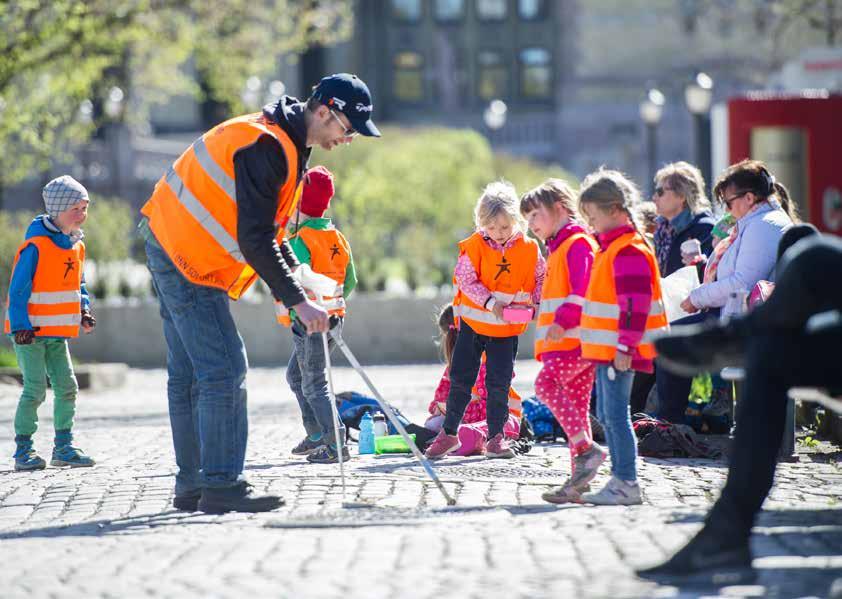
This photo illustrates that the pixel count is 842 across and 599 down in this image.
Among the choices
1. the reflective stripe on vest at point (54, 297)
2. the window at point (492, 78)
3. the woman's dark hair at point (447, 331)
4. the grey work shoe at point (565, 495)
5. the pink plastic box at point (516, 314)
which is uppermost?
the window at point (492, 78)

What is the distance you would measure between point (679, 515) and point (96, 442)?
5.54m

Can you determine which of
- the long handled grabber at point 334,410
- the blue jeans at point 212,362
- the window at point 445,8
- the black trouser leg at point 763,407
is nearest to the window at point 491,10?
the window at point 445,8

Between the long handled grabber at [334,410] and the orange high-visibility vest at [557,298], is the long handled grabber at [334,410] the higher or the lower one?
the lower one

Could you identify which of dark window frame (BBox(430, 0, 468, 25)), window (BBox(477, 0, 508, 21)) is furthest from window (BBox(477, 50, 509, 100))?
dark window frame (BBox(430, 0, 468, 25))

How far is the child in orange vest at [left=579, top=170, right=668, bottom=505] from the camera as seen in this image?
7.27 meters

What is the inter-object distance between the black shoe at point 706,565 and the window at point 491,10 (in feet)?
212

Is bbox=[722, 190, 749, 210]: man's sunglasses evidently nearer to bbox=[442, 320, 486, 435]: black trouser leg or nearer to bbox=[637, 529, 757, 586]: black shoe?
bbox=[442, 320, 486, 435]: black trouser leg

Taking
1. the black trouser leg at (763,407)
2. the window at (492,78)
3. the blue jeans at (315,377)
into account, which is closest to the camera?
the black trouser leg at (763,407)

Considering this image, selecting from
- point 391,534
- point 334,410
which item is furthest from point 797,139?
point 391,534

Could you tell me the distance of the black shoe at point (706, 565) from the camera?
5383 millimetres

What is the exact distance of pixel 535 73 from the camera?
68.2m

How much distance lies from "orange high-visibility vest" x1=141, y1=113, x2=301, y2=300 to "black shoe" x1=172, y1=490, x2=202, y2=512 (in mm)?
941

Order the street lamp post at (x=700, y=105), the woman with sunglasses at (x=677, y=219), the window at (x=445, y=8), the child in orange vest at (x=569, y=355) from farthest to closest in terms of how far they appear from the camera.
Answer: the window at (x=445, y=8)
the street lamp post at (x=700, y=105)
the woman with sunglasses at (x=677, y=219)
the child in orange vest at (x=569, y=355)

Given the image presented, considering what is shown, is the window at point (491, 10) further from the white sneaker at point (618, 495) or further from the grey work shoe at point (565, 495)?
the white sneaker at point (618, 495)
